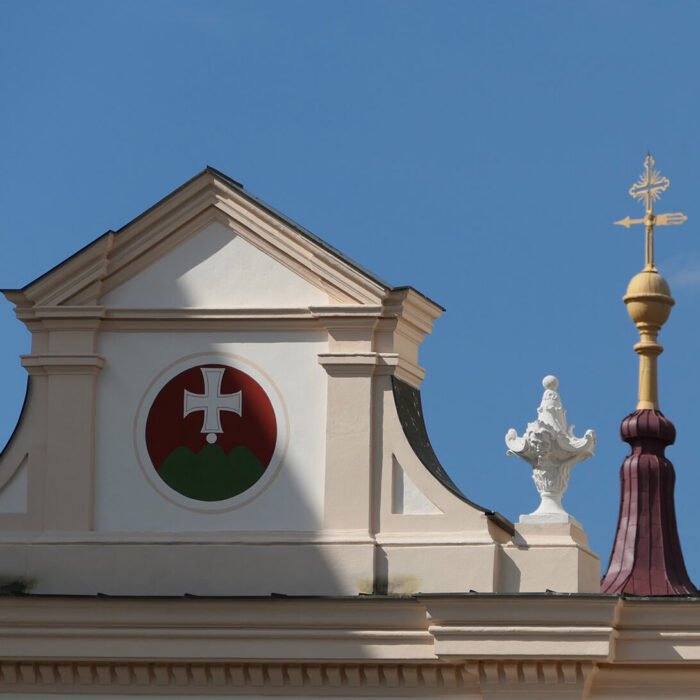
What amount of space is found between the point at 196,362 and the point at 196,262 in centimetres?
83

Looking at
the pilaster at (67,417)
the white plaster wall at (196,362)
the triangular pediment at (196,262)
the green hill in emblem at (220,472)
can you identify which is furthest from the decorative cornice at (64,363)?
the green hill in emblem at (220,472)

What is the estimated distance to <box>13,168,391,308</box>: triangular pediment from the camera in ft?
75.0

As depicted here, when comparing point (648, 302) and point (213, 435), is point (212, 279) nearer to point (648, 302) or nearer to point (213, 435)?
point (213, 435)

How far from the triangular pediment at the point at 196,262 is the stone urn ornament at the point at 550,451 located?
2006mm

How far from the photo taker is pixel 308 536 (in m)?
22.4

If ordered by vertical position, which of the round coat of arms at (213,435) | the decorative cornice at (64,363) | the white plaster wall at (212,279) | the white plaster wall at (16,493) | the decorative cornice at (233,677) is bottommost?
the decorative cornice at (233,677)

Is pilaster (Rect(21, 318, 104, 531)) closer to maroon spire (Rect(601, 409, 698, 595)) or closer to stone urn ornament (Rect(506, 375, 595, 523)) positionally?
stone urn ornament (Rect(506, 375, 595, 523))

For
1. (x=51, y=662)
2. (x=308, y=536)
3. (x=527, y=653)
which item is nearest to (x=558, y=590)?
(x=527, y=653)

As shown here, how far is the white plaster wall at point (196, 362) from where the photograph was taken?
22.6 metres

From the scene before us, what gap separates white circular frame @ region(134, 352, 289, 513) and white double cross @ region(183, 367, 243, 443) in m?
0.12

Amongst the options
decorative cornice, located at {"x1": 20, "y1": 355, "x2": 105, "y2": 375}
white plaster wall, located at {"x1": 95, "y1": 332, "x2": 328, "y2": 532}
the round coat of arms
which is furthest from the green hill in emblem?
decorative cornice, located at {"x1": 20, "y1": 355, "x2": 105, "y2": 375}

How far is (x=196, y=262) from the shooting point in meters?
23.1

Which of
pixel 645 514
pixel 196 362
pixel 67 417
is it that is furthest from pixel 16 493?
pixel 645 514

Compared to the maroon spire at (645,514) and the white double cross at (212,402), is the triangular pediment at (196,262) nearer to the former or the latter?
the white double cross at (212,402)
